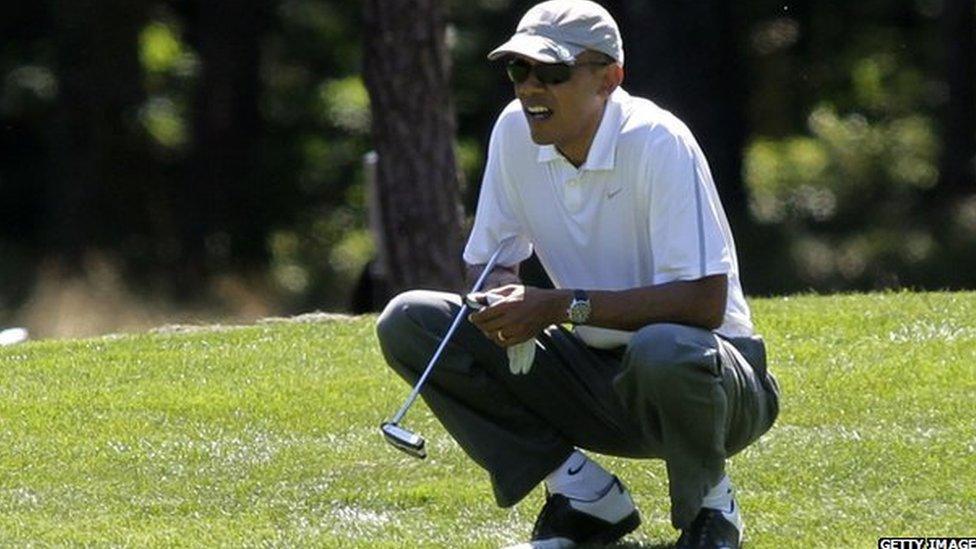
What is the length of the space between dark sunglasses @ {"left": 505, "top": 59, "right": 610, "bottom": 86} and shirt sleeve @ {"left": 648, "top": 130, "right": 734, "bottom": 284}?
0.26 m

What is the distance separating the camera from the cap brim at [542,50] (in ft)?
16.5

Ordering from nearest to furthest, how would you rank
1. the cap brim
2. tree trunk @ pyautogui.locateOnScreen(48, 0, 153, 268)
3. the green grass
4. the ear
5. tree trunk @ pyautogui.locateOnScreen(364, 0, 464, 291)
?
1. the cap brim
2. the ear
3. the green grass
4. tree trunk @ pyautogui.locateOnScreen(364, 0, 464, 291)
5. tree trunk @ pyautogui.locateOnScreen(48, 0, 153, 268)

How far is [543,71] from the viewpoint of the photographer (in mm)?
5074

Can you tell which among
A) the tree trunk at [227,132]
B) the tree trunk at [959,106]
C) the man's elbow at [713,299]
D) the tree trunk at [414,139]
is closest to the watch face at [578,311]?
the man's elbow at [713,299]

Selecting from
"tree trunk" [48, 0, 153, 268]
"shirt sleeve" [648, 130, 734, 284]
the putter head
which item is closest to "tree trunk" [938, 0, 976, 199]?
"tree trunk" [48, 0, 153, 268]

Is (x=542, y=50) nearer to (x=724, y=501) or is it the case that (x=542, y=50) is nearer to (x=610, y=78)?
(x=610, y=78)

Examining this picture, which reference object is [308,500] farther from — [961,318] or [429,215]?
[429,215]

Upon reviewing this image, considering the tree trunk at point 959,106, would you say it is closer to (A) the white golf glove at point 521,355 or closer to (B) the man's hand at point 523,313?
(A) the white golf glove at point 521,355

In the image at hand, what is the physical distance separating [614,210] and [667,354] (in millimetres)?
434

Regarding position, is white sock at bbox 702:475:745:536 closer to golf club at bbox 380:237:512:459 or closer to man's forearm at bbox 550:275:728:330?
man's forearm at bbox 550:275:728:330

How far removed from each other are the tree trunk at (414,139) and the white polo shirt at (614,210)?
7.00 meters

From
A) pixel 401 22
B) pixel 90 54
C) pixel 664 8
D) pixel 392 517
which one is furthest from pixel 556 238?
pixel 90 54

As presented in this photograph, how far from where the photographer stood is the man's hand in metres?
4.93

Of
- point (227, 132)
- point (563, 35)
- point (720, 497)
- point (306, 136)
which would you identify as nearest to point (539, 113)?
point (563, 35)
